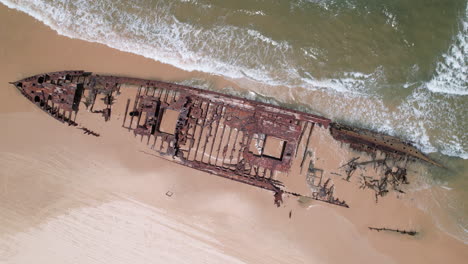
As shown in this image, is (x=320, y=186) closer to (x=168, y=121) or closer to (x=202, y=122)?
(x=202, y=122)

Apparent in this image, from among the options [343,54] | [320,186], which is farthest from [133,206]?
[343,54]

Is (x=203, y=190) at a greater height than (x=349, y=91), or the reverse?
(x=349, y=91)

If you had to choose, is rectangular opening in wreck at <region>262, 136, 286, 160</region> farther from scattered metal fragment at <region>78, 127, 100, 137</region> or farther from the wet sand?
scattered metal fragment at <region>78, 127, 100, 137</region>

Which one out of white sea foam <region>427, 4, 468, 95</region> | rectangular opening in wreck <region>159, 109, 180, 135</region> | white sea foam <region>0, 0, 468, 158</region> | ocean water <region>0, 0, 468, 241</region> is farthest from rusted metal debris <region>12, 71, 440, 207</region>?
white sea foam <region>427, 4, 468, 95</region>

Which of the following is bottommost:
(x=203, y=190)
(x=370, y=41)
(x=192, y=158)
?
(x=203, y=190)

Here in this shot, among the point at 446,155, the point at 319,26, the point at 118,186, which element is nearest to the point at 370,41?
the point at 319,26

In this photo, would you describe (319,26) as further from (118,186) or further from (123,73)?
(118,186)

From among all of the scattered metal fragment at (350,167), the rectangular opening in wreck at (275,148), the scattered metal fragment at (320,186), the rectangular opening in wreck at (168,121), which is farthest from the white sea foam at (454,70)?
the rectangular opening in wreck at (168,121)
